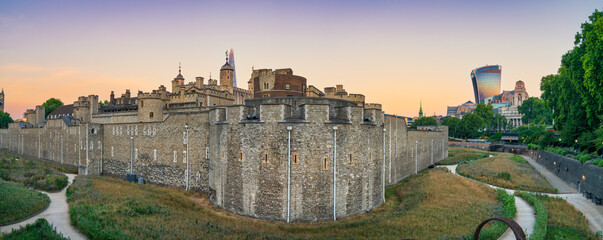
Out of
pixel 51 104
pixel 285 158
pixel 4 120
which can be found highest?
pixel 51 104

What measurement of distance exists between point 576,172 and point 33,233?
48.9 metres

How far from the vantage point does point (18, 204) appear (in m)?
19.5

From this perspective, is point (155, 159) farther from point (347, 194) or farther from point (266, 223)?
point (347, 194)

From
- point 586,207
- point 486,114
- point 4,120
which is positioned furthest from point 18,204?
point 486,114

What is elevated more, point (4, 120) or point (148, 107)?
point (148, 107)

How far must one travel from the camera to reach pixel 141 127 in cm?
3503

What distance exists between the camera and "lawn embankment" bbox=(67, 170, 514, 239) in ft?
52.9

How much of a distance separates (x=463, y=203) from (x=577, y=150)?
3273cm

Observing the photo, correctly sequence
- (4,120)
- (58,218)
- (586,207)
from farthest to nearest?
1. (4,120)
2. (586,207)
3. (58,218)

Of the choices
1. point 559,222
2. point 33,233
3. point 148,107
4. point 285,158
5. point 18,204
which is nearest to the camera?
point 33,233

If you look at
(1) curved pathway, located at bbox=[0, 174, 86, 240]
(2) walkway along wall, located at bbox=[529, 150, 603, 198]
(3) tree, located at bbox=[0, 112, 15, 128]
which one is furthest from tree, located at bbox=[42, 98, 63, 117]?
(2) walkway along wall, located at bbox=[529, 150, 603, 198]

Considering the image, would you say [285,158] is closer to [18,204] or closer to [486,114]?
[18,204]

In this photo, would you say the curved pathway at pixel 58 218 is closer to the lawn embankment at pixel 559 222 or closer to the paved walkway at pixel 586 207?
the lawn embankment at pixel 559 222

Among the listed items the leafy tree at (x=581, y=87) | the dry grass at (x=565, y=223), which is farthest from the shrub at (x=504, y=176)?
the dry grass at (x=565, y=223)
